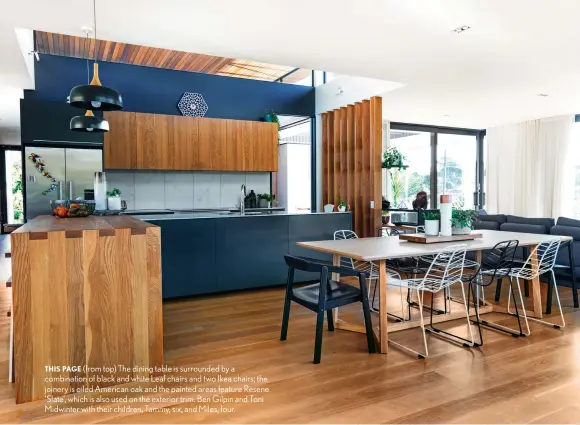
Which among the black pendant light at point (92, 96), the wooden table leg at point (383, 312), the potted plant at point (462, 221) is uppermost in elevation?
the black pendant light at point (92, 96)

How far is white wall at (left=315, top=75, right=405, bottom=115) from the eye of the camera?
5.78 m

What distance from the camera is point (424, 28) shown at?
3.60m

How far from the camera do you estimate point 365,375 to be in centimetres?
278

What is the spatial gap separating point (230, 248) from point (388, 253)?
2.24 metres

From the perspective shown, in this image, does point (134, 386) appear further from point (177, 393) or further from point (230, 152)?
point (230, 152)

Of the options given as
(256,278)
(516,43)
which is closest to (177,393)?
(256,278)

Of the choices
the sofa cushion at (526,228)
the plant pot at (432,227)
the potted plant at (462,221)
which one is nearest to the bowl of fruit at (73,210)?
the plant pot at (432,227)

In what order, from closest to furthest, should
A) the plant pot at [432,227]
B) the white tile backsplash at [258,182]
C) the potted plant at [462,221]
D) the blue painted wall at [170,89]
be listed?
the plant pot at [432,227]
the potted plant at [462,221]
the blue painted wall at [170,89]
the white tile backsplash at [258,182]

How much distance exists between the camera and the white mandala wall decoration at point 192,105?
639cm

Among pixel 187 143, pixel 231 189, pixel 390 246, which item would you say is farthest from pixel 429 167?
pixel 390 246

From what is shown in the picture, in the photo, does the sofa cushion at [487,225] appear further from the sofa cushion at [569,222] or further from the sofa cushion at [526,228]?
the sofa cushion at [569,222]

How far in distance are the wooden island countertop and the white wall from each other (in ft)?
13.5

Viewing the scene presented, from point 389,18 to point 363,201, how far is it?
3158 millimetres

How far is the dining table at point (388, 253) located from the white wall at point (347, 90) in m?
2.46
